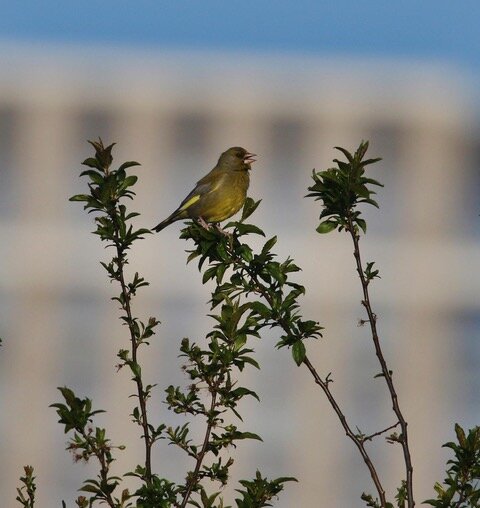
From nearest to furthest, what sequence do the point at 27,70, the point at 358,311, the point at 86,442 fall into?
the point at 86,442 → the point at 27,70 → the point at 358,311

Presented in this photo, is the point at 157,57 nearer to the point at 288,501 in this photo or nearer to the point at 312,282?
the point at 312,282

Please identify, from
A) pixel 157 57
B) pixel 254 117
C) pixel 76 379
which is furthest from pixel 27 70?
pixel 76 379

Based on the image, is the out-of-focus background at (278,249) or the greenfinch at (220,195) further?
the out-of-focus background at (278,249)

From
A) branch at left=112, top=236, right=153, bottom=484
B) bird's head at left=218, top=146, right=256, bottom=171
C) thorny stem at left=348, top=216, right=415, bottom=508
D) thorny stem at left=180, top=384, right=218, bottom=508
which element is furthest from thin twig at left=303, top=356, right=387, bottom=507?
bird's head at left=218, top=146, right=256, bottom=171

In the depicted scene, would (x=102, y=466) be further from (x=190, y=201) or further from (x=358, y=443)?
(x=190, y=201)

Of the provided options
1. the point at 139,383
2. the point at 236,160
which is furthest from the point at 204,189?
the point at 139,383

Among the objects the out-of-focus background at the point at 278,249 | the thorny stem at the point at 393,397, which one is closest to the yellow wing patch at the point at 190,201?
the thorny stem at the point at 393,397

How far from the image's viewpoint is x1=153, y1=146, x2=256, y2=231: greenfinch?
37.7ft

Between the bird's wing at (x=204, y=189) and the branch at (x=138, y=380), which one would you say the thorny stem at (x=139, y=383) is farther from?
the bird's wing at (x=204, y=189)

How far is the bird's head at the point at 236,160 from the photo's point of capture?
12297 mm

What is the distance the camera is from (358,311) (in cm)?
8069

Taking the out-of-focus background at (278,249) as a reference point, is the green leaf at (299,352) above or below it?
below

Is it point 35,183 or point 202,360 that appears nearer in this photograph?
point 202,360

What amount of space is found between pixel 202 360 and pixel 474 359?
84.3m
